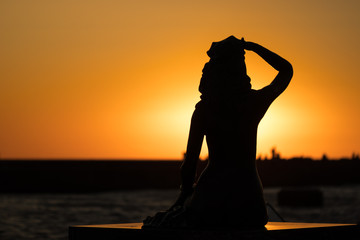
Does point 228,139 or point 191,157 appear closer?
point 228,139

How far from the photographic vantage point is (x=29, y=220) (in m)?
42.8

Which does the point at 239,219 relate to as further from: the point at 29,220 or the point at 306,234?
the point at 29,220

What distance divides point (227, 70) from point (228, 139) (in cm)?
84

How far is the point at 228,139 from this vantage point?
10.5 m

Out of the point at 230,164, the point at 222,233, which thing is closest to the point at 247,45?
the point at 230,164

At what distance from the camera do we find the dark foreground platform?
31.2 feet

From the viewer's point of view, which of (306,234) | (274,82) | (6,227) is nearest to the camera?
(306,234)

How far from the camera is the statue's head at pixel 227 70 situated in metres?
10.4

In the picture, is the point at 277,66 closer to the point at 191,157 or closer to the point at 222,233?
the point at 191,157

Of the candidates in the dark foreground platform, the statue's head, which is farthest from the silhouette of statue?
the dark foreground platform

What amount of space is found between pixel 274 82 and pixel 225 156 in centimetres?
112

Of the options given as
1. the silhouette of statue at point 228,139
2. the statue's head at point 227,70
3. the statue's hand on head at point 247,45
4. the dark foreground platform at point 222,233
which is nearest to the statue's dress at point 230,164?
the silhouette of statue at point 228,139

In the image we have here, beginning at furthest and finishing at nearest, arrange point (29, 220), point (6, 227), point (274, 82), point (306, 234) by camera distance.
→ 1. point (29, 220)
2. point (6, 227)
3. point (274, 82)
4. point (306, 234)

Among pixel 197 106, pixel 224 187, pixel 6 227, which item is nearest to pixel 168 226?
pixel 224 187
